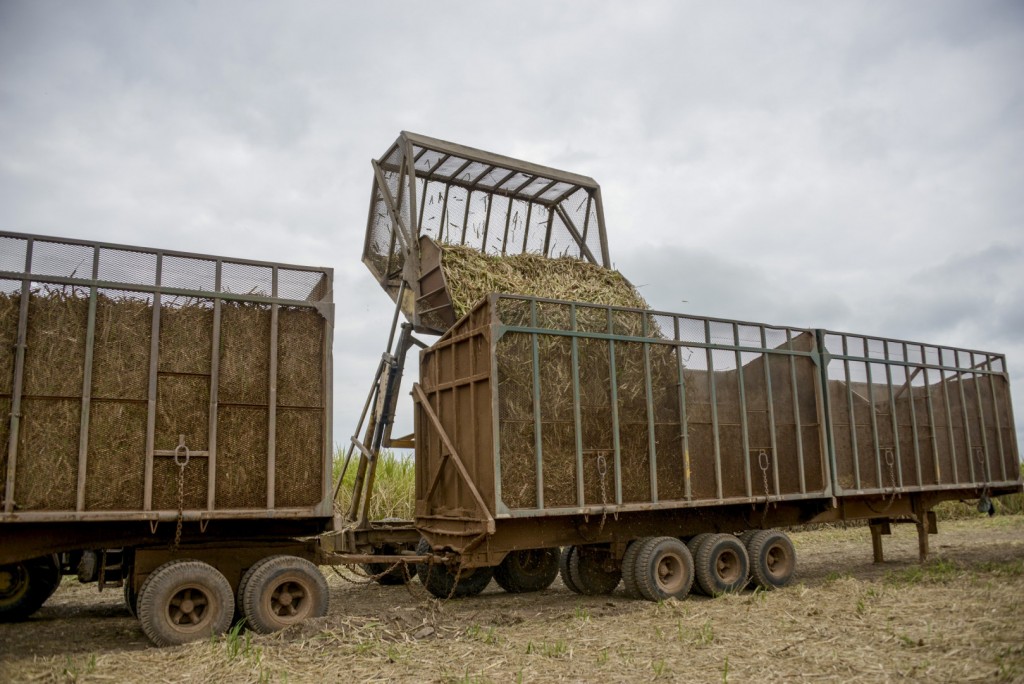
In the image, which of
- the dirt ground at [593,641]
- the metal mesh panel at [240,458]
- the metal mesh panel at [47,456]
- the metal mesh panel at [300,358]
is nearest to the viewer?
the dirt ground at [593,641]

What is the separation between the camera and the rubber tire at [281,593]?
782 centimetres

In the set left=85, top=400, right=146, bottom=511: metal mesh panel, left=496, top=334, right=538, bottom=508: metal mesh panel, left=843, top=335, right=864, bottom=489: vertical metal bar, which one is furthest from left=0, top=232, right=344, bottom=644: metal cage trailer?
left=843, top=335, right=864, bottom=489: vertical metal bar

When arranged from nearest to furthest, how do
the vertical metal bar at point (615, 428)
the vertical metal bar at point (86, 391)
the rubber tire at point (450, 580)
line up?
1. the vertical metal bar at point (86, 391)
2. the vertical metal bar at point (615, 428)
3. the rubber tire at point (450, 580)

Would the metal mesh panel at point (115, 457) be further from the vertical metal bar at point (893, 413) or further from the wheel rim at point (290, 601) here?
the vertical metal bar at point (893, 413)

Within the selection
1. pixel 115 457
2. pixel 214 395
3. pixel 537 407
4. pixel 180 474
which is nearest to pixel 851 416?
pixel 537 407

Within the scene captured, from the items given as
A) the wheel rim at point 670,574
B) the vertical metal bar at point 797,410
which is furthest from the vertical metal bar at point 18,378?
the vertical metal bar at point 797,410

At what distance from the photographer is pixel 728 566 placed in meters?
10.8

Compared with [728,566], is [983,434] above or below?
above

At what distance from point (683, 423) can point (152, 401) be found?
6.30 metres

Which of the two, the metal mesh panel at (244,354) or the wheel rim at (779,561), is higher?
the metal mesh panel at (244,354)

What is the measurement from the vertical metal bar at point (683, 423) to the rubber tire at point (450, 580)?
2866mm

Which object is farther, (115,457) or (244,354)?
(244,354)

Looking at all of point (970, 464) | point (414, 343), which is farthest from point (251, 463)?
point (970, 464)

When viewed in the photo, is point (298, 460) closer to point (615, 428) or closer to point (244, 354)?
point (244, 354)
